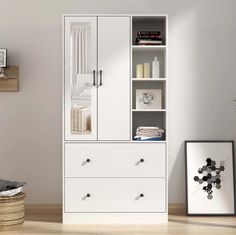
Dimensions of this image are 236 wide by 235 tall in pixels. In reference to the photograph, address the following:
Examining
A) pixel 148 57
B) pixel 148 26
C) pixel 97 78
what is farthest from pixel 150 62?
pixel 97 78

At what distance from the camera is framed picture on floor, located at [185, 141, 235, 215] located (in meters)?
5.08

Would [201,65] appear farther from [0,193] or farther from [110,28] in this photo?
[0,193]

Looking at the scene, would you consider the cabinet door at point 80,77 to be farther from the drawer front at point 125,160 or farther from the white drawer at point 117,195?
the white drawer at point 117,195

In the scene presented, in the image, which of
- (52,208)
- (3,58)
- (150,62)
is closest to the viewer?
(3,58)

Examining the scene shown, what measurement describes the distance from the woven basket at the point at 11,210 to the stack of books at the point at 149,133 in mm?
1117

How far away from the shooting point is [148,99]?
4.88 m

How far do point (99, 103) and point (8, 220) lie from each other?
3.94 feet

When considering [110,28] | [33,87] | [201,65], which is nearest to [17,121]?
[33,87]

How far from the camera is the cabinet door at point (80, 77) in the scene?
15.1 ft

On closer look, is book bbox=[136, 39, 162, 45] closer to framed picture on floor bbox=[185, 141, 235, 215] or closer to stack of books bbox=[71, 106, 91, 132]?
stack of books bbox=[71, 106, 91, 132]

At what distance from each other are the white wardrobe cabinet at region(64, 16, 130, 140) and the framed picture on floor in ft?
2.72

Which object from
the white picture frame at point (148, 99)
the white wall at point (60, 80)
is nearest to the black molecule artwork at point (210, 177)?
the white wall at point (60, 80)

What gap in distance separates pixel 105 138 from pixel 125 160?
25cm

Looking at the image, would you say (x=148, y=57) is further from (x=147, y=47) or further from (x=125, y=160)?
(x=125, y=160)
